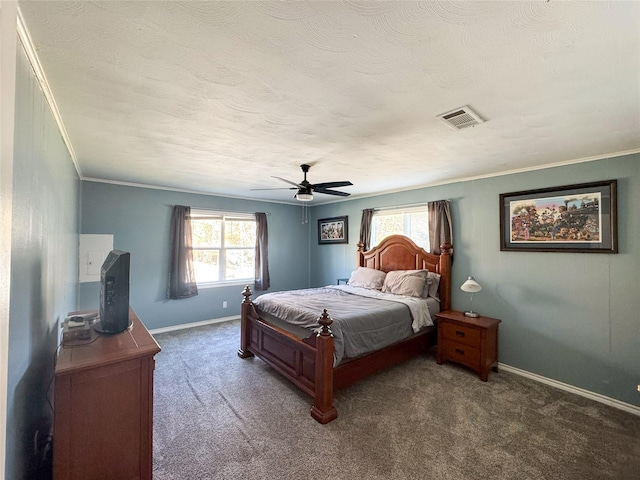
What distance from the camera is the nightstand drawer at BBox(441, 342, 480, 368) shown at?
10.2ft

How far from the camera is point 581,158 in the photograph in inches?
111

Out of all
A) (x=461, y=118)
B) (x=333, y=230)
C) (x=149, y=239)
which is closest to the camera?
(x=461, y=118)

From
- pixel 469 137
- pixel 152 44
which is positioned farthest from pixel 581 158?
pixel 152 44

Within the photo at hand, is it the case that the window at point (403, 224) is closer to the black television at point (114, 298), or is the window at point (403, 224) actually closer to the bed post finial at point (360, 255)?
the bed post finial at point (360, 255)

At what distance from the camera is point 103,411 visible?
1.42m

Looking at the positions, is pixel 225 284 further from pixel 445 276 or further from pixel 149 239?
pixel 445 276

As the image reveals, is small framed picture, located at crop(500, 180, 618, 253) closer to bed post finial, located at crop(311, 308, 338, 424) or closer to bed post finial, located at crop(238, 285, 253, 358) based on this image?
bed post finial, located at crop(311, 308, 338, 424)

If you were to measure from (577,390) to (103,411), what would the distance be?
4063 millimetres

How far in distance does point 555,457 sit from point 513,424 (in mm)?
354

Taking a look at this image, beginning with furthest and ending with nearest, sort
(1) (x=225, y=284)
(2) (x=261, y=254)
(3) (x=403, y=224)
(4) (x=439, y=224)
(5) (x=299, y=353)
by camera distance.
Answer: (2) (x=261, y=254)
(1) (x=225, y=284)
(3) (x=403, y=224)
(4) (x=439, y=224)
(5) (x=299, y=353)

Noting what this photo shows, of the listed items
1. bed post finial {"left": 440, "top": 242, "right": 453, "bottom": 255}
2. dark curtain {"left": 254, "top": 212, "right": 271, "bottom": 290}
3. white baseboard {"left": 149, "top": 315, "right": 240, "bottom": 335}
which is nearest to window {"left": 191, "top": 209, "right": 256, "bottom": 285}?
dark curtain {"left": 254, "top": 212, "right": 271, "bottom": 290}

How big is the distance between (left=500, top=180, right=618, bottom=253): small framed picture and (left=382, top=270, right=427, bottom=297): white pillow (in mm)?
1059

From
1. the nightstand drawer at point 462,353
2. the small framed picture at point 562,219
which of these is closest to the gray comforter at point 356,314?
the nightstand drawer at point 462,353

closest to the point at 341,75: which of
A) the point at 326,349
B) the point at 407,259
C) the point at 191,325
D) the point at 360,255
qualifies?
the point at 326,349
